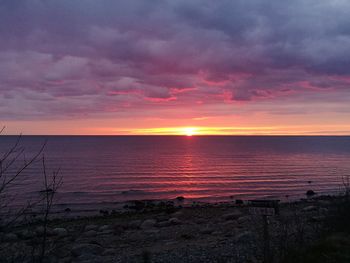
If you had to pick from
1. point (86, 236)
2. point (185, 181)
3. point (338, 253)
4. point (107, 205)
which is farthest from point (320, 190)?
point (338, 253)

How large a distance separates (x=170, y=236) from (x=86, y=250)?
16.2 feet

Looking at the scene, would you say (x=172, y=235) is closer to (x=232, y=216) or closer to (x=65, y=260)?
(x=232, y=216)

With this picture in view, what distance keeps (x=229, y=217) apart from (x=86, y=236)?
30.8ft

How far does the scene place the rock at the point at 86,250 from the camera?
525 inches

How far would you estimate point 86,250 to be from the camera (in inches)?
539

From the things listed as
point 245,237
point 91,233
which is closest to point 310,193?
point 245,237

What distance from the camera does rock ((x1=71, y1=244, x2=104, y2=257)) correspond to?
43.7 ft

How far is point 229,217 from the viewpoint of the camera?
70.2 ft

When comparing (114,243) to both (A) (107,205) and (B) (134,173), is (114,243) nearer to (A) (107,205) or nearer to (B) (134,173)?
(A) (107,205)

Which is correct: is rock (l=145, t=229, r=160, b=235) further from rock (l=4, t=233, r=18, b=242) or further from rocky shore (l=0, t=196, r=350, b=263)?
rock (l=4, t=233, r=18, b=242)

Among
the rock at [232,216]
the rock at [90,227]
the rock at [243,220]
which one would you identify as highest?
the rock at [243,220]

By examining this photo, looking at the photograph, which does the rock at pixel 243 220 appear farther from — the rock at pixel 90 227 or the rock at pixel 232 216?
the rock at pixel 90 227

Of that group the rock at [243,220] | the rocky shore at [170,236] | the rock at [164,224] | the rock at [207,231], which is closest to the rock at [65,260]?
the rocky shore at [170,236]

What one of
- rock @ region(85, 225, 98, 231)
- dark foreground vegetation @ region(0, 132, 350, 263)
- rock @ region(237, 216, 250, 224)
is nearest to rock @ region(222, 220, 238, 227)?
dark foreground vegetation @ region(0, 132, 350, 263)
